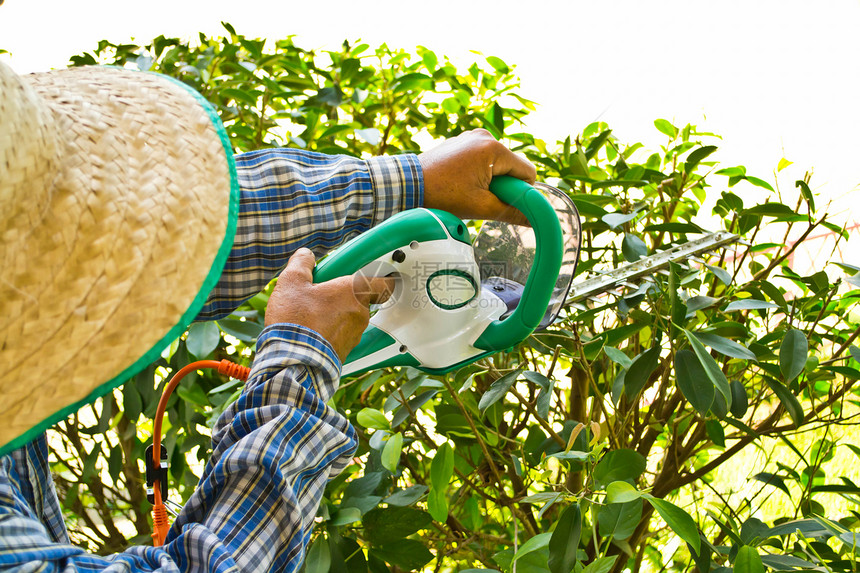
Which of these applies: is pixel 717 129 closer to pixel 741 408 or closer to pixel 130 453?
pixel 741 408

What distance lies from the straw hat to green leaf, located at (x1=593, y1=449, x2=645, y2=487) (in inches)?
18.8

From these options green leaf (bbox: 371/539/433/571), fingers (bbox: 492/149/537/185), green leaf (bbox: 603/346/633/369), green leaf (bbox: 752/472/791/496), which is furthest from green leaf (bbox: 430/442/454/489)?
green leaf (bbox: 752/472/791/496)

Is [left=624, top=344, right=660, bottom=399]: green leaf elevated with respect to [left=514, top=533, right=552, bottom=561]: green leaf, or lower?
elevated

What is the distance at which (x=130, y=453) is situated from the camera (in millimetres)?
1238

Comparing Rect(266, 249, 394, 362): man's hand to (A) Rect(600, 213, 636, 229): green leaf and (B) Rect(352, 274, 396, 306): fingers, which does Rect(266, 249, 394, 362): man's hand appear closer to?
(B) Rect(352, 274, 396, 306): fingers

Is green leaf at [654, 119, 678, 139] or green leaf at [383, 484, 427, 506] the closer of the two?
green leaf at [383, 484, 427, 506]

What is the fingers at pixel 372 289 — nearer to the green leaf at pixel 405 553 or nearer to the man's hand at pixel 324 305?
the man's hand at pixel 324 305

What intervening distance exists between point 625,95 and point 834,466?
1.52m

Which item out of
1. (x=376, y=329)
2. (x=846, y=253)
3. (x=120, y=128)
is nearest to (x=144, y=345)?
(x=120, y=128)

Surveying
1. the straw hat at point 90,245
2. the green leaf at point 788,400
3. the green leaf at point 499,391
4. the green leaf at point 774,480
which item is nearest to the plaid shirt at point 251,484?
the straw hat at point 90,245

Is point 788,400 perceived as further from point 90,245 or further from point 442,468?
point 90,245

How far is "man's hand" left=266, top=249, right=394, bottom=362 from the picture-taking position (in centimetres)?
62

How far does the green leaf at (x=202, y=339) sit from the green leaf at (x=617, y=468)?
0.51m

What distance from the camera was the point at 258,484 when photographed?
1.74 ft
